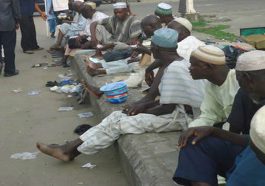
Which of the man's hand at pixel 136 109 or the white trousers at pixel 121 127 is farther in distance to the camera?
the man's hand at pixel 136 109

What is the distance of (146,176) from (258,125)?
1825 millimetres

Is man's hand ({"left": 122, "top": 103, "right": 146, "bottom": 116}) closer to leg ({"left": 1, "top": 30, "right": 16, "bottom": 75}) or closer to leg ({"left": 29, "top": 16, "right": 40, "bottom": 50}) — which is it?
leg ({"left": 1, "top": 30, "right": 16, "bottom": 75})

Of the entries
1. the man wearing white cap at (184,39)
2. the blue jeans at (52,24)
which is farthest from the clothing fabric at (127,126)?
the blue jeans at (52,24)

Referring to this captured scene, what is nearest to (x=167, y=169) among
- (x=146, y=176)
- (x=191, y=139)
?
(x=146, y=176)

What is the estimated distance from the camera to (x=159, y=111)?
429cm

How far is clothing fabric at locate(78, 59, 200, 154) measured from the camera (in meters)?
4.27

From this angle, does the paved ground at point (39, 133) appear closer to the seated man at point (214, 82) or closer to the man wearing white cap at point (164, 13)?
the seated man at point (214, 82)

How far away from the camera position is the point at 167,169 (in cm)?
356

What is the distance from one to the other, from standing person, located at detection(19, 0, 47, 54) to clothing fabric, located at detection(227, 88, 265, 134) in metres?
8.94

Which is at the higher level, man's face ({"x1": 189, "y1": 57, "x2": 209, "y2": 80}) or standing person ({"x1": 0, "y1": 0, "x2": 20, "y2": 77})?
man's face ({"x1": 189, "y1": 57, "x2": 209, "y2": 80})

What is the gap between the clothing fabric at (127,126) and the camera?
4270 millimetres

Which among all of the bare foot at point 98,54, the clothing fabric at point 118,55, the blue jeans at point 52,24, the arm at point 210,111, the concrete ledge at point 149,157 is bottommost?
the blue jeans at point 52,24

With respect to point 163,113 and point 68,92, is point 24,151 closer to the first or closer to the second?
point 163,113

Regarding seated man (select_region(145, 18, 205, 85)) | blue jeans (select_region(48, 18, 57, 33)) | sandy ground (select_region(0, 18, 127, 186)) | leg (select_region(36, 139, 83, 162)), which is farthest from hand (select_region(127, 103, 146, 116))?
blue jeans (select_region(48, 18, 57, 33))
